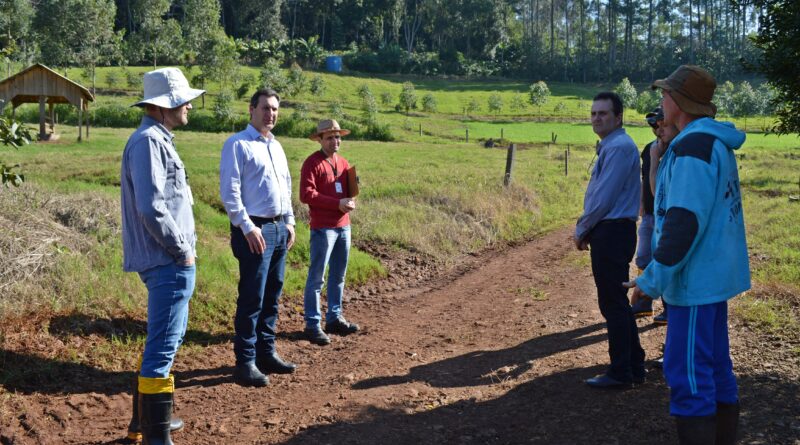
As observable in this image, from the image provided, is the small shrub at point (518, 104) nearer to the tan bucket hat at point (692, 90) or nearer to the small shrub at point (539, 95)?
the small shrub at point (539, 95)

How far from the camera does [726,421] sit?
12.7ft

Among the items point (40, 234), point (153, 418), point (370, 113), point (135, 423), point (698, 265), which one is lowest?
point (135, 423)

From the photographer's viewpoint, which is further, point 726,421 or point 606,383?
point 606,383

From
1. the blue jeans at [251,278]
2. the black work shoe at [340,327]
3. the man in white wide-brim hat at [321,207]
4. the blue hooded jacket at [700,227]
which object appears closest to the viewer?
the blue hooded jacket at [700,227]

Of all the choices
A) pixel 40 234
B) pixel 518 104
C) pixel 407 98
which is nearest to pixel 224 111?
pixel 407 98

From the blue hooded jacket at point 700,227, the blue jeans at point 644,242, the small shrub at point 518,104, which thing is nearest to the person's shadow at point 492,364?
the blue jeans at point 644,242

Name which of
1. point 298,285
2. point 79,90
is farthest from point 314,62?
point 298,285

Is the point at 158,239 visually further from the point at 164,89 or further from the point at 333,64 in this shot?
the point at 333,64

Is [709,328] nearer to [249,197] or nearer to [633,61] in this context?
[249,197]

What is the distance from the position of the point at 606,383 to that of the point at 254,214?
3.04m

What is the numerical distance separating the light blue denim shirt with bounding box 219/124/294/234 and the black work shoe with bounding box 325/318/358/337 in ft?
5.72

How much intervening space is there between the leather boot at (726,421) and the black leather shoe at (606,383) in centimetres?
141

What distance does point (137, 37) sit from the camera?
74250 millimetres

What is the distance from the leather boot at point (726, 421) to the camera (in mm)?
3878
